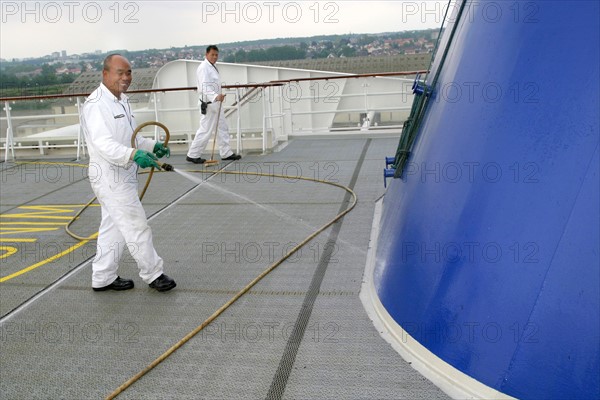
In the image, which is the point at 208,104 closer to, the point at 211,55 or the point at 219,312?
the point at 211,55

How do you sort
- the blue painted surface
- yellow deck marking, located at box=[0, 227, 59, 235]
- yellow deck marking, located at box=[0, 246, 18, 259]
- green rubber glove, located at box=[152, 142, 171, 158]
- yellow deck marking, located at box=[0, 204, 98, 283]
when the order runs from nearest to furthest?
1. the blue painted surface
2. green rubber glove, located at box=[152, 142, 171, 158]
3. yellow deck marking, located at box=[0, 204, 98, 283]
4. yellow deck marking, located at box=[0, 246, 18, 259]
5. yellow deck marking, located at box=[0, 227, 59, 235]

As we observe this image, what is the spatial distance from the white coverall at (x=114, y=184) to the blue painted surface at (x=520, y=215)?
2.02 metres

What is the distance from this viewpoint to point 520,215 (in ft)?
7.83

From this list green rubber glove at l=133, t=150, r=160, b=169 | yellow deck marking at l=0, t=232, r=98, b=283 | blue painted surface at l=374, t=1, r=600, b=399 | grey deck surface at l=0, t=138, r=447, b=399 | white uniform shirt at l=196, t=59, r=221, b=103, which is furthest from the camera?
white uniform shirt at l=196, t=59, r=221, b=103

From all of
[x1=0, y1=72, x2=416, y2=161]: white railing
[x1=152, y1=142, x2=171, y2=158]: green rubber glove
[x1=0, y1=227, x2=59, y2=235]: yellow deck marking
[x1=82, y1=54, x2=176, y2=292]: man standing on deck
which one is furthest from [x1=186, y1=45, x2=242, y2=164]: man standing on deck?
[x1=82, y1=54, x2=176, y2=292]: man standing on deck

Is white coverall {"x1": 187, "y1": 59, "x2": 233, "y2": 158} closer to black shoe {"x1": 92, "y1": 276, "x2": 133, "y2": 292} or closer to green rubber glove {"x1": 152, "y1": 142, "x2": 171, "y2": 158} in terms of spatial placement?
green rubber glove {"x1": 152, "y1": 142, "x2": 171, "y2": 158}

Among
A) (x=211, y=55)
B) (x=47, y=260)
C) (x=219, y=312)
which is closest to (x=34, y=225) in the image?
(x=47, y=260)

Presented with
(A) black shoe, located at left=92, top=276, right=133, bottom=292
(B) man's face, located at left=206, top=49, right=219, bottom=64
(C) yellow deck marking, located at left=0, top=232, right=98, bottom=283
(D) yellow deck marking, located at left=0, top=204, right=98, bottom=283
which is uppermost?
(B) man's face, located at left=206, top=49, right=219, bottom=64

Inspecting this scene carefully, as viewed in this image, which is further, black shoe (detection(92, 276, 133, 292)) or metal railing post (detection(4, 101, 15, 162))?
metal railing post (detection(4, 101, 15, 162))

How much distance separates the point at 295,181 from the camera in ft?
24.7

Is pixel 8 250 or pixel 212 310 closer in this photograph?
pixel 212 310

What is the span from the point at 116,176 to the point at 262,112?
280 inches

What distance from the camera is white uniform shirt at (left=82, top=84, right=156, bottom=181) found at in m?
3.92

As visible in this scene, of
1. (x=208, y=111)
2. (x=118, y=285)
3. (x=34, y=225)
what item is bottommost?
(x=34, y=225)
